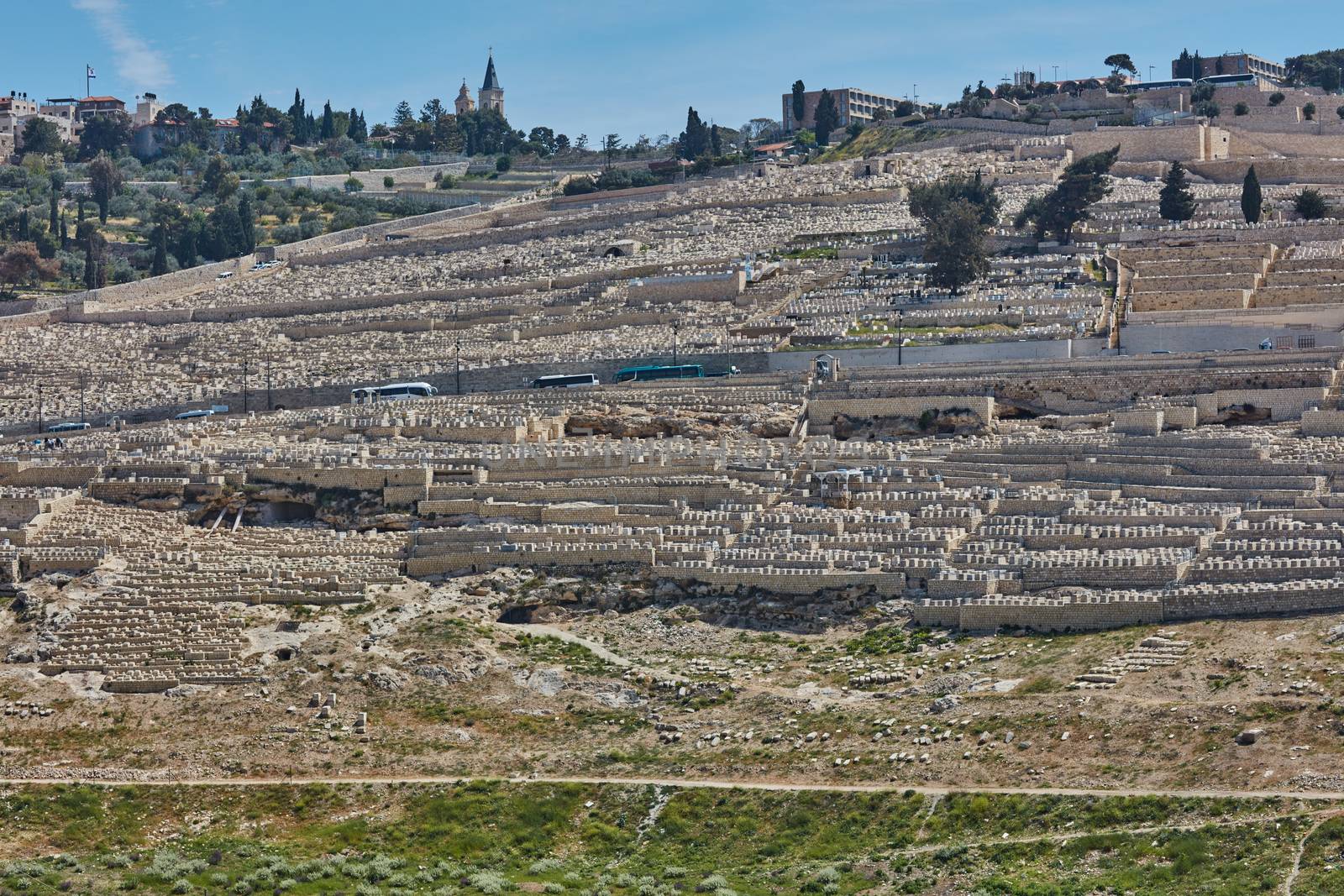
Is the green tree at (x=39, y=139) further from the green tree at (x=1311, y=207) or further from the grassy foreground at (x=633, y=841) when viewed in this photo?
the grassy foreground at (x=633, y=841)

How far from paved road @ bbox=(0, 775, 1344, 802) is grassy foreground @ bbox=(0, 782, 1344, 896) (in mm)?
176

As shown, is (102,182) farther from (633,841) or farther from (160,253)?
(633,841)

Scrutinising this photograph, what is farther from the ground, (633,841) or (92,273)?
(92,273)

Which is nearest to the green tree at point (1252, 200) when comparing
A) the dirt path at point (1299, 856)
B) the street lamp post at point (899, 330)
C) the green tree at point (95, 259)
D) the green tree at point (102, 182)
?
the street lamp post at point (899, 330)

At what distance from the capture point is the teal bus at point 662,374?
5409cm

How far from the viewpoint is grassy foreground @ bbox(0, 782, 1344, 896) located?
27.4 metres

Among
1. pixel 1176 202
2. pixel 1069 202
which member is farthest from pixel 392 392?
pixel 1176 202

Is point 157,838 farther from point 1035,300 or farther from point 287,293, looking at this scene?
point 287,293

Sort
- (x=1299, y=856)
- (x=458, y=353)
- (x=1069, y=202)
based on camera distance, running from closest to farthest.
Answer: (x=1299, y=856)
(x=458, y=353)
(x=1069, y=202)

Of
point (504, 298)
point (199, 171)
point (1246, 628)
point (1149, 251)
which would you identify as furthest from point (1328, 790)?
point (199, 171)

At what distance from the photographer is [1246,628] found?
111 ft

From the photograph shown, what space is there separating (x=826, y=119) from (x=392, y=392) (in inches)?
1753

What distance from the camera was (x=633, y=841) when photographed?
103 feet

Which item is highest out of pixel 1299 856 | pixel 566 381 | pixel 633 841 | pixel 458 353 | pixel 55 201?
pixel 55 201
